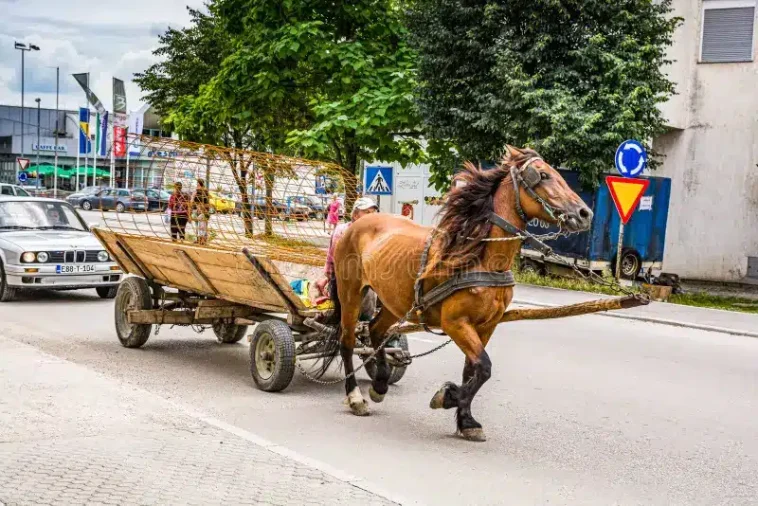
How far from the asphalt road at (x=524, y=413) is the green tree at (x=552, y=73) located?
252 inches

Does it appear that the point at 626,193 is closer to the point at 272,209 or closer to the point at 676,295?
the point at 676,295

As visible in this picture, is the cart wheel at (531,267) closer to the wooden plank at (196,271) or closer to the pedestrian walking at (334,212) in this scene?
the pedestrian walking at (334,212)

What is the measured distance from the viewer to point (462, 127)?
20812mm

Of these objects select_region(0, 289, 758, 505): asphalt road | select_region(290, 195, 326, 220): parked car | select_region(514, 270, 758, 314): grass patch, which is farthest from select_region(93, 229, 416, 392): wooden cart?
select_region(514, 270, 758, 314): grass patch

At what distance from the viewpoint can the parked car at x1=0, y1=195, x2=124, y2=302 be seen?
1494 centimetres

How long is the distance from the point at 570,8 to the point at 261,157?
11354 mm

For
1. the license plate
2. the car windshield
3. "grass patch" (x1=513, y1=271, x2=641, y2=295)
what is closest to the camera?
the license plate

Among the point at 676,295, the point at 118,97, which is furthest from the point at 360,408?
the point at 118,97

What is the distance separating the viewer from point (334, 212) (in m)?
10.3

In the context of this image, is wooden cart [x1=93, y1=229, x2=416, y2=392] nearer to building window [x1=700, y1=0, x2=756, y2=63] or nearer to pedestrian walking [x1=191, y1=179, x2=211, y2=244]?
pedestrian walking [x1=191, y1=179, x2=211, y2=244]

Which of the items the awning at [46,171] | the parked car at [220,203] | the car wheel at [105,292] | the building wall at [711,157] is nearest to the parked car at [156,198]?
the parked car at [220,203]

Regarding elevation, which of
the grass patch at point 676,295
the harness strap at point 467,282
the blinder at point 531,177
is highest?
the blinder at point 531,177

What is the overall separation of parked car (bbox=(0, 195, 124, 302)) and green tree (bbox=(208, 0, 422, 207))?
6.44 metres

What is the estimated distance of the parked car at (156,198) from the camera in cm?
999
